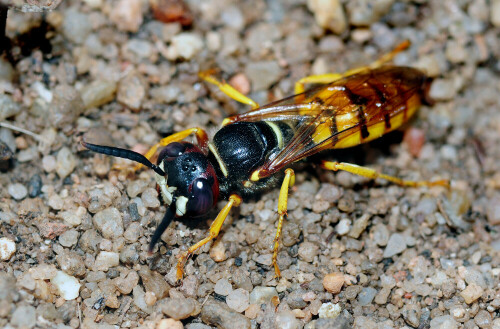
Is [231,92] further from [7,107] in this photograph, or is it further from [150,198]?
[7,107]

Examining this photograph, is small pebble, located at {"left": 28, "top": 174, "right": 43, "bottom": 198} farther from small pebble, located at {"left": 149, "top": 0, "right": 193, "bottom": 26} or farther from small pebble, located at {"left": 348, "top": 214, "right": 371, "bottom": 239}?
small pebble, located at {"left": 348, "top": 214, "right": 371, "bottom": 239}

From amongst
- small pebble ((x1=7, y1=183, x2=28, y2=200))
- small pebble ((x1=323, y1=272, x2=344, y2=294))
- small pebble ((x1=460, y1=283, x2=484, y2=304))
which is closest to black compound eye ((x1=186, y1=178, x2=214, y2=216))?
small pebble ((x1=323, y1=272, x2=344, y2=294))

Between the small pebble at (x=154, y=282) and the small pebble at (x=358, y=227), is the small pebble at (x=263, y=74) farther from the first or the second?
the small pebble at (x=154, y=282)

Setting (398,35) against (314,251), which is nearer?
(314,251)

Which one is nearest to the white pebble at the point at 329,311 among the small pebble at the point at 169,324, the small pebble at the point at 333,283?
the small pebble at the point at 333,283

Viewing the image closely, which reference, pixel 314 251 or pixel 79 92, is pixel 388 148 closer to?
pixel 314 251

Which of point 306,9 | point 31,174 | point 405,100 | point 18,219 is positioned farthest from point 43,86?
point 405,100
